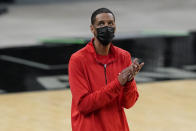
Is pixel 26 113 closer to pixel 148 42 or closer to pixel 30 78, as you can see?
pixel 30 78

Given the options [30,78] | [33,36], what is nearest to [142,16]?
[33,36]

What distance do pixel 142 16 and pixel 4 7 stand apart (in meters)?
6.22

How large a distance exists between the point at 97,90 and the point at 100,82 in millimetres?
51

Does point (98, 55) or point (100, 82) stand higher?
point (98, 55)

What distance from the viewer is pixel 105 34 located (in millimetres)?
2268

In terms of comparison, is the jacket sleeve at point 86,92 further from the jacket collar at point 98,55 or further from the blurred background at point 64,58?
the blurred background at point 64,58

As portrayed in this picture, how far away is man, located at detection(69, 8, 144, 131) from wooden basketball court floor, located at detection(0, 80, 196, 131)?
9.23 feet

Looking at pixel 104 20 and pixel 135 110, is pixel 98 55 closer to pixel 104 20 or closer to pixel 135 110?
pixel 104 20

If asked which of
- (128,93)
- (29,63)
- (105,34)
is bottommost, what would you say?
(29,63)

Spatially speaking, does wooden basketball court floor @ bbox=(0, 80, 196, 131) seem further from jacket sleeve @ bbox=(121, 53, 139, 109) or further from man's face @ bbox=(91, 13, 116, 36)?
man's face @ bbox=(91, 13, 116, 36)

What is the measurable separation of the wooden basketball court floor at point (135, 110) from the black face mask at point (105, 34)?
2.97 m

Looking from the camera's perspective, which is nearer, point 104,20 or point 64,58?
point 104,20

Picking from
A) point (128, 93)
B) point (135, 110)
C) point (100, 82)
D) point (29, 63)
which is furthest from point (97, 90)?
point (29, 63)

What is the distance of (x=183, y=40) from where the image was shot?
10.1m
